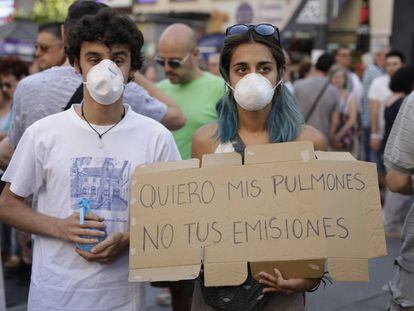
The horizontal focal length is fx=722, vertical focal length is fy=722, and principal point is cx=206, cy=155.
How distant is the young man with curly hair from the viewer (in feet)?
8.54

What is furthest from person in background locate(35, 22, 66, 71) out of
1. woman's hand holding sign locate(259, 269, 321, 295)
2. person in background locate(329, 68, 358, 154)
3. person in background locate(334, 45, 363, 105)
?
person in background locate(334, 45, 363, 105)

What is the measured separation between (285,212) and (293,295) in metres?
0.37

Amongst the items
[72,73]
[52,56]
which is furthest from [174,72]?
[72,73]

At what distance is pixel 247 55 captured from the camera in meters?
2.80

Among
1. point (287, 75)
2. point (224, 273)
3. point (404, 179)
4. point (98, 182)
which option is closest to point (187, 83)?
point (404, 179)

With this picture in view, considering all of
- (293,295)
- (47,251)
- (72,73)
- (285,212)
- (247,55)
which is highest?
(247,55)

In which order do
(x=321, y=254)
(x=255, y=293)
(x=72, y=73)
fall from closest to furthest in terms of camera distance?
(x=321, y=254) → (x=255, y=293) → (x=72, y=73)

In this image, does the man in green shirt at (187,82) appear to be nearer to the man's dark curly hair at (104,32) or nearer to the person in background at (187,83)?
the person in background at (187,83)

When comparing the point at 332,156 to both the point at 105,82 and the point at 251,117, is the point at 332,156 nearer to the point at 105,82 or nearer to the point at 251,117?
the point at 251,117

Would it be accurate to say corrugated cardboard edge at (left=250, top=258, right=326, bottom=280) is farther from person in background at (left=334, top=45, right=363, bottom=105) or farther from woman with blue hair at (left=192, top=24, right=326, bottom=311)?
person in background at (left=334, top=45, right=363, bottom=105)

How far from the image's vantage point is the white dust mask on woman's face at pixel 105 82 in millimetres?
2598

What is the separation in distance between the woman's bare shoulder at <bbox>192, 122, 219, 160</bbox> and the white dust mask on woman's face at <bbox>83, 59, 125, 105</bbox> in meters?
0.44

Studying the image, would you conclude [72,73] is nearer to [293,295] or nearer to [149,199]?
[149,199]

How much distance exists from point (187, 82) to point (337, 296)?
2.17 meters
